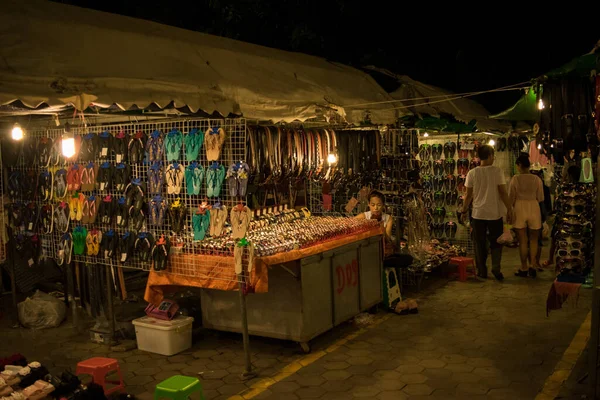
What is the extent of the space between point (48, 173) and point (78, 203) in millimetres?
739

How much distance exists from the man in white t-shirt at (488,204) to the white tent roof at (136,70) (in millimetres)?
2138

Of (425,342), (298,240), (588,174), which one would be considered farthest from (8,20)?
(588,174)

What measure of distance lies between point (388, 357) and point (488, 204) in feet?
12.2

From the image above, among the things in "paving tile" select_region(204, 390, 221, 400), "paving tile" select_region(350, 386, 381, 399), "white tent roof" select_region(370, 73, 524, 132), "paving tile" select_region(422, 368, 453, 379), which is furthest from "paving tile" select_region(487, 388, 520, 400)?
"white tent roof" select_region(370, 73, 524, 132)

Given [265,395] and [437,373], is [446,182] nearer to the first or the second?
[437,373]

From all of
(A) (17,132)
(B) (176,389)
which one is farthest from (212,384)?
(A) (17,132)

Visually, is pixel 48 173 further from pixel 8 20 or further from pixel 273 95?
pixel 273 95

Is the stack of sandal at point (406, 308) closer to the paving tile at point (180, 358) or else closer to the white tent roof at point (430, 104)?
the paving tile at point (180, 358)

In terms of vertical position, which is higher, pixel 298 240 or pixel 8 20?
pixel 8 20

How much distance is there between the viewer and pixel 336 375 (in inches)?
211

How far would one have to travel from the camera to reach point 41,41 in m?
4.64

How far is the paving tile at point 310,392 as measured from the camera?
4.89 meters

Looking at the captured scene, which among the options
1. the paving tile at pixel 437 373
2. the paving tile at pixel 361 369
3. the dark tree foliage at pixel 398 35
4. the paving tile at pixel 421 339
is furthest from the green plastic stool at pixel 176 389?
the dark tree foliage at pixel 398 35

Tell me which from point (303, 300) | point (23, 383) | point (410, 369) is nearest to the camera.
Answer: point (23, 383)
